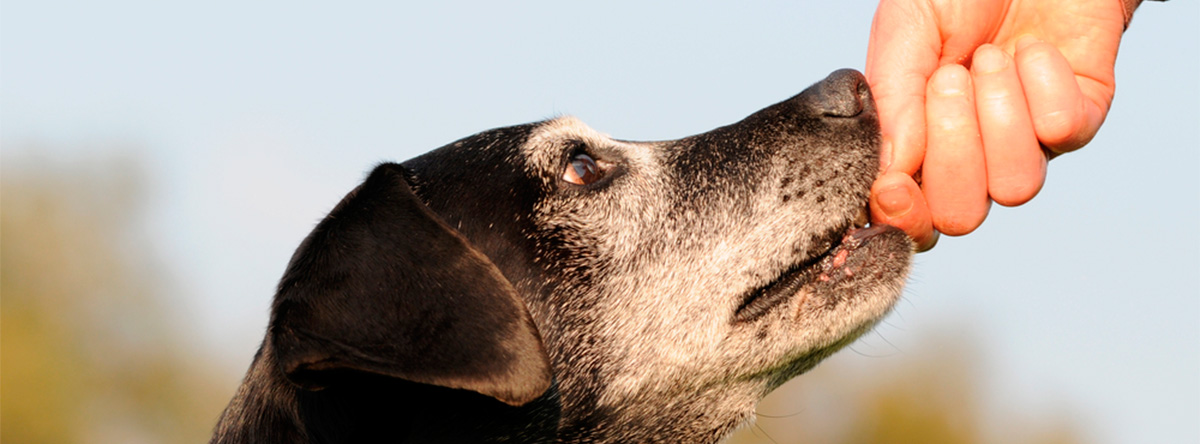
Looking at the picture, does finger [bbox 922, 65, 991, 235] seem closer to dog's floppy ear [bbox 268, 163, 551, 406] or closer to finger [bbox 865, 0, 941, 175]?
finger [bbox 865, 0, 941, 175]

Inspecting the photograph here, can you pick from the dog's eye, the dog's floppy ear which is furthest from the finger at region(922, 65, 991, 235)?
the dog's floppy ear

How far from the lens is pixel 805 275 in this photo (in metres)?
4.15

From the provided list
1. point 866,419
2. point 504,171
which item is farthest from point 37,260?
point 504,171

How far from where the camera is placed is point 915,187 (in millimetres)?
4242

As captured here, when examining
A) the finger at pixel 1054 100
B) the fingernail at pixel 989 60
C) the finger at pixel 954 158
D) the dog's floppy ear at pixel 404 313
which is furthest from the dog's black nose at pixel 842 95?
the dog's floppy ear at pixel 404 313

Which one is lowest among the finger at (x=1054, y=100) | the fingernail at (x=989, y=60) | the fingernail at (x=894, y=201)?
the fingernail at (x=894, y=201)

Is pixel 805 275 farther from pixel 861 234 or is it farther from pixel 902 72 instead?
pixel 902 72

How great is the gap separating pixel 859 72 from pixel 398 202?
6.24 feet

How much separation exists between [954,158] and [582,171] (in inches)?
56.2

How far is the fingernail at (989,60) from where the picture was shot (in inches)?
168

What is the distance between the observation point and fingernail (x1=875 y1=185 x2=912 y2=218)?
13.8ft

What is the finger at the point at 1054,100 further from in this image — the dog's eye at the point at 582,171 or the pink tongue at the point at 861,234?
the dog's eye at the point at 582,171

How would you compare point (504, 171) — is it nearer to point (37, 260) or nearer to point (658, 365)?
point (658, 365)

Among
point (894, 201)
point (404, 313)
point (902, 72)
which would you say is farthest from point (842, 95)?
point (404, 313)
